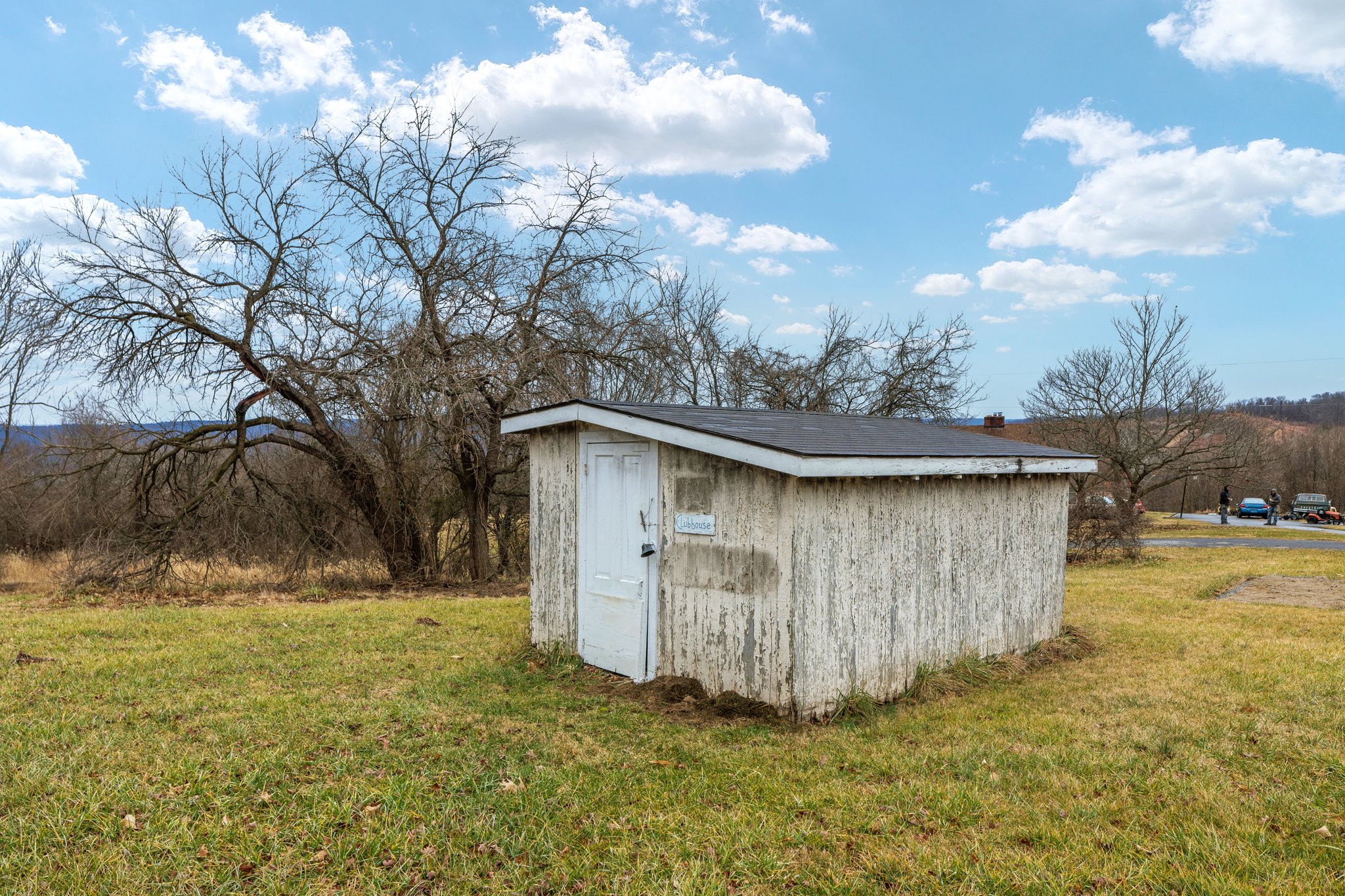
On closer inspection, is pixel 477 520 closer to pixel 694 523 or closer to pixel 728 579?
pixel 694 523

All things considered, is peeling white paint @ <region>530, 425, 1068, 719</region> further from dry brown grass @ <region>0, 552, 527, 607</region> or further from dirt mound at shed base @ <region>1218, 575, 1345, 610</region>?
dirt mound at shed base @ <region>1218, 575, 1345, 610</region>

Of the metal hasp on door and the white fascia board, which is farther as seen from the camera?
the metal hasp on door

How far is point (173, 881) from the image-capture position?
344 cm

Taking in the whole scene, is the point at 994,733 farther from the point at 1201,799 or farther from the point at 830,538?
the point at 830,538

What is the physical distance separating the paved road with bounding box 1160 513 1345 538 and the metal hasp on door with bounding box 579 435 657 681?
27057 mm

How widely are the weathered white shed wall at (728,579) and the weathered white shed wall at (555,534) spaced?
4.00ft

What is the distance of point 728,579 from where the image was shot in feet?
19.5

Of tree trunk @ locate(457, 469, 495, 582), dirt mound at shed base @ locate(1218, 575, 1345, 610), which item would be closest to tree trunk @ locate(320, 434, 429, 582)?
tree trunk @ locate(457, 469, 495, 582)

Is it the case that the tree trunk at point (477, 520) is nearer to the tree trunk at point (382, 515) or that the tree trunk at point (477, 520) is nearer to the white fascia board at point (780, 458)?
the tree trunk at point (382, 515)

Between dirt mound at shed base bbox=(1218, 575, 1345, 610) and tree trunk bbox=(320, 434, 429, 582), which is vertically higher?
tree trunk bbox=(320, 434, 429, 582)

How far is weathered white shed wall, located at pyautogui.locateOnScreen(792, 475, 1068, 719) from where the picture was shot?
18.5 feet

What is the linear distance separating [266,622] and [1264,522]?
38.2 m

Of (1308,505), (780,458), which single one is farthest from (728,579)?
(1308,505)

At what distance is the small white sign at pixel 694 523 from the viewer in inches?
238
